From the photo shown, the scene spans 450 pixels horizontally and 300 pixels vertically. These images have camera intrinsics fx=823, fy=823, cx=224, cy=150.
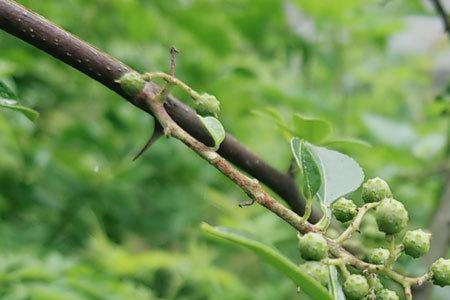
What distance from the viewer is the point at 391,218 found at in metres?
0.60

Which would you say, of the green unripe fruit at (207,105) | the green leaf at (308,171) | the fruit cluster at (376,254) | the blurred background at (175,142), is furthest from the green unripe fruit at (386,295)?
the blurred background at (175,142)

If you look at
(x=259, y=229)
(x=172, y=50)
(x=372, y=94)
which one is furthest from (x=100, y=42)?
(x=172, y=50)

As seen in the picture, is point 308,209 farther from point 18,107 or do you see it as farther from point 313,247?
point 18,107

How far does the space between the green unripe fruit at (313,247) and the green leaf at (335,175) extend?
0.13 meters

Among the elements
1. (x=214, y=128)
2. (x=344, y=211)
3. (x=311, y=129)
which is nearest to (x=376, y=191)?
(x=344, y=211)

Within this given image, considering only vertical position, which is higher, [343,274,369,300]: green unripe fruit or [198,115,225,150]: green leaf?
[198,115,225,150]: green leaf

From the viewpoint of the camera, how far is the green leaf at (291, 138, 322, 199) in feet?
2.20

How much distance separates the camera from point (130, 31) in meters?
1.80

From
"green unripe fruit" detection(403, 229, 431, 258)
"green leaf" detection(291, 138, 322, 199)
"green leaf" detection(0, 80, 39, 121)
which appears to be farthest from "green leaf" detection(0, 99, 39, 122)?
"green unripe fruit" detection(403, 229, 431, 258)

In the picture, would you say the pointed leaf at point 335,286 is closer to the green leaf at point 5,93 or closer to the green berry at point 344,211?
the green berry at point 344,211

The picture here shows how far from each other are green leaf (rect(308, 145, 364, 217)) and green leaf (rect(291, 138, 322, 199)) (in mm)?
14

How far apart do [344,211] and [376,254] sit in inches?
2.4

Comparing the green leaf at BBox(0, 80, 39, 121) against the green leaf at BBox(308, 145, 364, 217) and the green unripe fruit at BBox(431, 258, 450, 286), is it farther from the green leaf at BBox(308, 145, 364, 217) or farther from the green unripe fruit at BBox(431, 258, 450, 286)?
the green unripe fruit at BBox(431, 258, 450, 286)

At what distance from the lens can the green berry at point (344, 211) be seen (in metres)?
0.67
